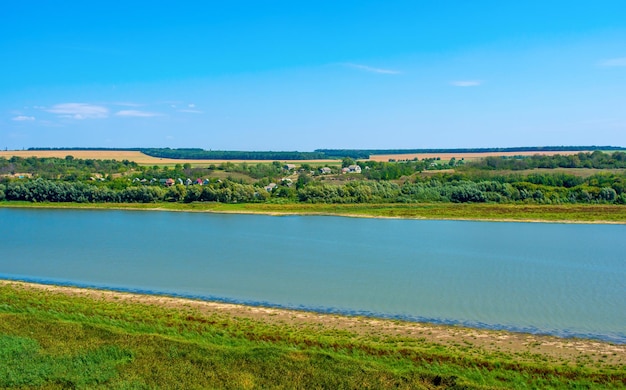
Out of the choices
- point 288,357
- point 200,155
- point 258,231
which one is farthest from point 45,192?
point 200,155

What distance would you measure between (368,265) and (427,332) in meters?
5.88

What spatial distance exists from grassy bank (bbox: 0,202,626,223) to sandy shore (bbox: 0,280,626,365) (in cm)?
1736

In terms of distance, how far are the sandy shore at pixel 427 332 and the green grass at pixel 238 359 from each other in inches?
13.0

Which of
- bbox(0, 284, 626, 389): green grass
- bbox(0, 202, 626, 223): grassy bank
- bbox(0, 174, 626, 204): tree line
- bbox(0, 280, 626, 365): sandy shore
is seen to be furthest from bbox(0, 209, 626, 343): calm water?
bbox(0, 174, 626, 204): tree line

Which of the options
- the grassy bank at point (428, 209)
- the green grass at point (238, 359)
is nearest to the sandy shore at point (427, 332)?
the green grass at point (238, 359)

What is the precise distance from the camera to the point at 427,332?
33.6ft

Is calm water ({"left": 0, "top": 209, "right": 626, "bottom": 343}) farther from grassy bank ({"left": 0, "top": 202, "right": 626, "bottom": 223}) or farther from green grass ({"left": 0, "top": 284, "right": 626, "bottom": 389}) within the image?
green grass ({"left": 0, "top": 284, "right": 626, "bottom": 389})

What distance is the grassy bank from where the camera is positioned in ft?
88.5

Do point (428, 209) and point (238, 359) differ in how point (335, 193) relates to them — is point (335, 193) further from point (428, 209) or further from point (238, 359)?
point (238, 359)

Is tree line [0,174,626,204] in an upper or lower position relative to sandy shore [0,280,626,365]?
upper

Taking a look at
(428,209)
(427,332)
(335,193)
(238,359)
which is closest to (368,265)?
(427,332)

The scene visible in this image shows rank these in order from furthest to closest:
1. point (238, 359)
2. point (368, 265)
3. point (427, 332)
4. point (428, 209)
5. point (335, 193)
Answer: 1. point (335, 193)
2. point (428, 209)
3. point (368, 265)
4. point (427, 332)
5. point (238, 359)

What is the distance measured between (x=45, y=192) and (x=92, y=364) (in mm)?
31444

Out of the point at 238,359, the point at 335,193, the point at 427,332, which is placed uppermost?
the point at 335,193
